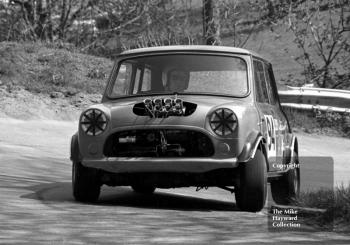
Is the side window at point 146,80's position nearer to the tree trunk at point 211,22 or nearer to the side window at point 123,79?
the side window at point 123,79

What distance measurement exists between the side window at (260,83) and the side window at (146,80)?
112cm

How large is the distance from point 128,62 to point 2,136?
720 centimetres

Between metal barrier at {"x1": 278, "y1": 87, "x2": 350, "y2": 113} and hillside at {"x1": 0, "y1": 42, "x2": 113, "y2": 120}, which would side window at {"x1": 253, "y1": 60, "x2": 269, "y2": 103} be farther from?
metal barrier at {"x1": 278, "y1": 87, "x2": 350, "y2": 113}

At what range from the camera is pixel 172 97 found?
939 cm

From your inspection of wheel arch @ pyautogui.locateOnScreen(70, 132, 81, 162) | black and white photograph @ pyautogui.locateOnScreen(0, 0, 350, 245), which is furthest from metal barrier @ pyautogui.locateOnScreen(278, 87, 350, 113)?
wheel arch @ pyautogui.locateOnScreen(70, 132, 81, 162)

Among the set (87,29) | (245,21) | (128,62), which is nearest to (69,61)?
(87,29)

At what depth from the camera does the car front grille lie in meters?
9.04

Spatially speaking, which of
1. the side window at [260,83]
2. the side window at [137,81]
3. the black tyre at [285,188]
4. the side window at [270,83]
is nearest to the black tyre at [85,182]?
the side window at [137,81]

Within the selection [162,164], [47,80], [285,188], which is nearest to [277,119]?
[285,188]

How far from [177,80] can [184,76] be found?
0.09 metres

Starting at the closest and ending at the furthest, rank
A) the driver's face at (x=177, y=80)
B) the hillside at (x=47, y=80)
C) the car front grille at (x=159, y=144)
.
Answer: the car front grille at (x=159, y=144) → the driver's face at (x=177, y=80) → the hillside at (x=47, y=80)

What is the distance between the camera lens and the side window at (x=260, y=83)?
9.98m

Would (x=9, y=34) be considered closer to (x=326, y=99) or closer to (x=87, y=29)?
(x=87, y=29)

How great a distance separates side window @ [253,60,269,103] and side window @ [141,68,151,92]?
3.66ft
